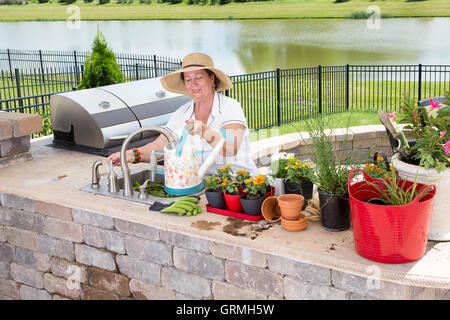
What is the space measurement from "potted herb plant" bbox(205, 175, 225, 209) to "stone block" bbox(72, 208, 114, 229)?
0.72 m

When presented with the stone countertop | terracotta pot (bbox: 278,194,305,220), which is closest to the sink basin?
the stone countertop

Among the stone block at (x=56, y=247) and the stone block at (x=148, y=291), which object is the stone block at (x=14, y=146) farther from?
the stone block at (x=148, y=291)

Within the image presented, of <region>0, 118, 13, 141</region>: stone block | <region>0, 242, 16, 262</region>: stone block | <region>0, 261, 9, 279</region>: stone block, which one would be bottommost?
<region>0, 261, 9, 279</region>: stone block

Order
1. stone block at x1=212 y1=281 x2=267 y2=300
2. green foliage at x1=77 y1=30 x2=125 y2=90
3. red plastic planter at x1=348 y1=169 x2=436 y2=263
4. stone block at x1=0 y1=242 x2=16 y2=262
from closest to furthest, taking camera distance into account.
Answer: red plastic planter at x1=348 y1=169 x2=436 y2=263
stone block at x1=212 y1=281 x2=267 y2=300
stone block at x1=0 y1=242 x2=16 y2=262
green foliage at x1=77 y1=30 x2=125 y2=90

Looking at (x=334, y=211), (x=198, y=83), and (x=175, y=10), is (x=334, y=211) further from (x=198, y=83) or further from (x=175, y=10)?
(x=175, y=10)

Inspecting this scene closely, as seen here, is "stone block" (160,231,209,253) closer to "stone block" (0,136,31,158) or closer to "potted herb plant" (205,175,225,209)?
"potted herb plant" (205,175,225,209)

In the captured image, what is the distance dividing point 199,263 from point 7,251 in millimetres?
1913

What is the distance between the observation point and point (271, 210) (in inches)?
118

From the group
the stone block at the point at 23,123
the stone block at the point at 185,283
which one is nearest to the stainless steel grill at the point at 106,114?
the stone block at the point at 23,123

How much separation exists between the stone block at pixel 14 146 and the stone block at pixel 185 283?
1.98 metres

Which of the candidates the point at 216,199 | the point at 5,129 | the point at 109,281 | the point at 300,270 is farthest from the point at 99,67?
the point at 300,270

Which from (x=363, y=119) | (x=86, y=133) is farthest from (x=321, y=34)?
(x=86, y=133)

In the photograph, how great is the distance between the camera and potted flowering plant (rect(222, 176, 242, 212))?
3.04 metres

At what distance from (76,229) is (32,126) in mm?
1348
